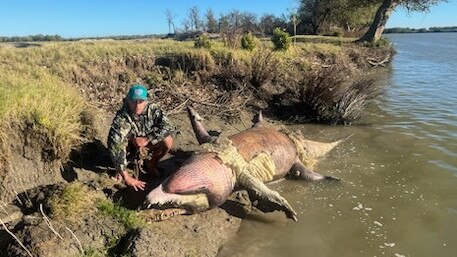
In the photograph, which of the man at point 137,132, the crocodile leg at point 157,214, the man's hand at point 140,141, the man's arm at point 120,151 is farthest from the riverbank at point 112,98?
the man's hand at point 140,141

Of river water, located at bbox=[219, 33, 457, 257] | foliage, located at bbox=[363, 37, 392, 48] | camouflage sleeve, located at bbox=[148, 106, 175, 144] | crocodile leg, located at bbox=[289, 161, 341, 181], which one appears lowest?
river water, located at bbox=[219, 33, 457, 257]

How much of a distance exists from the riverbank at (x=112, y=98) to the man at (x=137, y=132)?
0.39 m

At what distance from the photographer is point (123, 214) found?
16.6 ft

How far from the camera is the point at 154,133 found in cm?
620

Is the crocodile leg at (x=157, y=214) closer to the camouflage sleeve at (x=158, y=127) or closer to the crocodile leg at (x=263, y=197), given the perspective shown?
the crocodile leg at (x=263, y=197)

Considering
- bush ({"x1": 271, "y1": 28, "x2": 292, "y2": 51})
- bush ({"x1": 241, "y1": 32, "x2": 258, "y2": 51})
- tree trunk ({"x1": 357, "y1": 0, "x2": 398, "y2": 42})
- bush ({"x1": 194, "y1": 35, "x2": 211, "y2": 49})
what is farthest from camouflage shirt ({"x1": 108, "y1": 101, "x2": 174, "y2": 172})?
tree trunk ({"x1": 357, "y1": 0, "x2": 398, "y2": 42})

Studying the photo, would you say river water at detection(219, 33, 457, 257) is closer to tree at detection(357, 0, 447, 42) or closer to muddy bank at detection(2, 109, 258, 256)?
muddy bank at detection(2, 109, 258, 256)

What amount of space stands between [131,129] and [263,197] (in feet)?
6.38

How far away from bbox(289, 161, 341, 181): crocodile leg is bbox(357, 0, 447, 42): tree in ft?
76.9

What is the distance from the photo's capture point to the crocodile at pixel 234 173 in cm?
515

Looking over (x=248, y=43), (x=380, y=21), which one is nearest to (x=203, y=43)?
(x=248, y=43)

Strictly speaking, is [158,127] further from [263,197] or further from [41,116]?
[263,197]

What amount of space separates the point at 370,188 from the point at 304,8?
126 ft

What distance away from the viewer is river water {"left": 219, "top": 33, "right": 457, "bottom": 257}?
5301 millimetres
